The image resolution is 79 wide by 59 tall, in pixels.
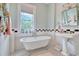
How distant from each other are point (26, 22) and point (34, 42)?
0.35 metres

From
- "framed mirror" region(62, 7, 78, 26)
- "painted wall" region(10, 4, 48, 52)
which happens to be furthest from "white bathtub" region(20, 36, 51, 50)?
"framed mirror" region(62, 7, 78, 26)

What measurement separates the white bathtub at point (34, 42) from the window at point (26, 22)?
15cm

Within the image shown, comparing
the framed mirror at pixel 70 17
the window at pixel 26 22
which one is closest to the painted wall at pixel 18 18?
the window at pixel 26 22

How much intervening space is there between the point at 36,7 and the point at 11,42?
692 millimetres

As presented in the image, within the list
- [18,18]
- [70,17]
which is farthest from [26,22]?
[70,17]

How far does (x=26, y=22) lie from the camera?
6.06ft

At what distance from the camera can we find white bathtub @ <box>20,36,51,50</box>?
186cm

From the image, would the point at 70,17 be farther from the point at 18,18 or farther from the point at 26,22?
the point at 18,18

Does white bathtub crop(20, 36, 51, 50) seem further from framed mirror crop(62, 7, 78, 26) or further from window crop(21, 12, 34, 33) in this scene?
framed mirror crop(62, 7, 78, 26)

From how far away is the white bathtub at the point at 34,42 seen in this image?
1.86 meters

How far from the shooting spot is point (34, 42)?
187cm

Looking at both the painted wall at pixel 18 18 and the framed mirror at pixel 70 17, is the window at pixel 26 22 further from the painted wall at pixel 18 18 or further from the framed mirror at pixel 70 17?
the framed mirror at pixel 70 17

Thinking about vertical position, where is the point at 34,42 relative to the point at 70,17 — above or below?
below

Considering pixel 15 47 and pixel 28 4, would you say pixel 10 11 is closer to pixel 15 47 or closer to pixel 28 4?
pixel 28 4
